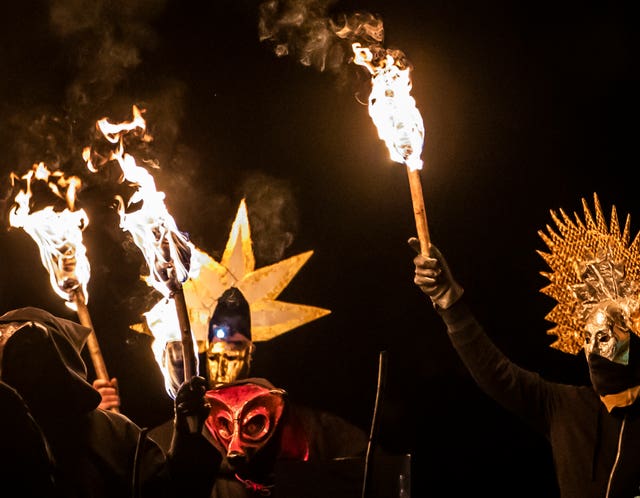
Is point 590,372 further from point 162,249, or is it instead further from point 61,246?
point 61,246

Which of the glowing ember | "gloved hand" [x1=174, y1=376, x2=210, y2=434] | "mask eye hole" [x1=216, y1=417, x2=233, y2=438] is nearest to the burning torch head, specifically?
"mask eye hole" [x1=216, y1=417, x2=233, y2=438]

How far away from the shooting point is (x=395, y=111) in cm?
466

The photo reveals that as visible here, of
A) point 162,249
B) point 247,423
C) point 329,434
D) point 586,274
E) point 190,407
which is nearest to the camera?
point 190,407

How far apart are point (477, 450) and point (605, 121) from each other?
1.99 m

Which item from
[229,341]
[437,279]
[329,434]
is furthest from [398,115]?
[329,434]

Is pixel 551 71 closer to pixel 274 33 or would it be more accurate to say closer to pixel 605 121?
pixel 605 121

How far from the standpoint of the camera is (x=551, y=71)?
6344 mm

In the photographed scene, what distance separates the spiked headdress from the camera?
4750 millimetres

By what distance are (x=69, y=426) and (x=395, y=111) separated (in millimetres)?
1891

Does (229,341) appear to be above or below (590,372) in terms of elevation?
above

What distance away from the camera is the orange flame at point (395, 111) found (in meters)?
4.55

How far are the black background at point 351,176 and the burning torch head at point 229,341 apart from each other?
0.69m

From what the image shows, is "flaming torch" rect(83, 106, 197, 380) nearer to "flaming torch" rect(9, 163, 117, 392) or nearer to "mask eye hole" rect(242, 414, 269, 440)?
"flaming torch" rect(9, 163, 117, 392)

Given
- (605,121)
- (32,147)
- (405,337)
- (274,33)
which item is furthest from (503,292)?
(32,147)
